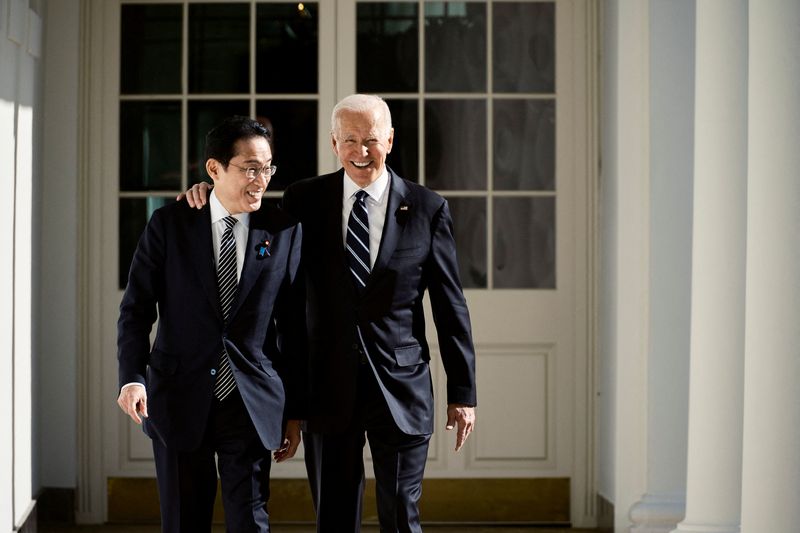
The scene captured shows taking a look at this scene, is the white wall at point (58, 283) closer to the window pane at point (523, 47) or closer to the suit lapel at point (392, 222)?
the window pane at point (523, 47)

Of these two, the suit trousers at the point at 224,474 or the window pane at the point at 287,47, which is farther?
the window pane at the point at 287,47

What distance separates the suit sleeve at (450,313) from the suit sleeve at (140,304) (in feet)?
2.27

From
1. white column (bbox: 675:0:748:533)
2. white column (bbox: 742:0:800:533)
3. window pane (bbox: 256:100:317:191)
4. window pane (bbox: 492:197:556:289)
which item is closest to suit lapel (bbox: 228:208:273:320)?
white column (bbox: 742:0:800:533)

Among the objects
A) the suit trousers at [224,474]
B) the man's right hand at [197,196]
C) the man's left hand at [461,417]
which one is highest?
the man's right hand at [197,196]

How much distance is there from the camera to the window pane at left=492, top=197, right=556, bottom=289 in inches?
203

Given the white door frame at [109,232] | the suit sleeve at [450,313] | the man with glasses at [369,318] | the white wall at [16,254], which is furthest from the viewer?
the white door frame at [109,232]

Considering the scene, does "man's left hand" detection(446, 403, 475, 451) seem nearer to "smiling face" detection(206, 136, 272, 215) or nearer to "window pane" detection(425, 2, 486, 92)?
"smiling face" detection(206, 136, 272, 215)

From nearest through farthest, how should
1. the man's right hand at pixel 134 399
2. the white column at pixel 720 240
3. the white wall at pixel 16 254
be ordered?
1. the man's right hand at pixel 134 399
2. the white column at pixel 720 240
3. the white wall at pixel 16 254

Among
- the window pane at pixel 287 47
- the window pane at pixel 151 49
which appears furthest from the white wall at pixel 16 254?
the window pane at pixel 287 47

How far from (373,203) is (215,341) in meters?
0.54

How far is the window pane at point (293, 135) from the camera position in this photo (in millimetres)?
5172

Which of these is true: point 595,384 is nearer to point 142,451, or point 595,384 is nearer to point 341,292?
point 142,451

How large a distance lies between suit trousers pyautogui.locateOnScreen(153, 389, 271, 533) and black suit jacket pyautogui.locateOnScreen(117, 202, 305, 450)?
0.05m

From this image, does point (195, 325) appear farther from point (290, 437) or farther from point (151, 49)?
point (151, 49)
